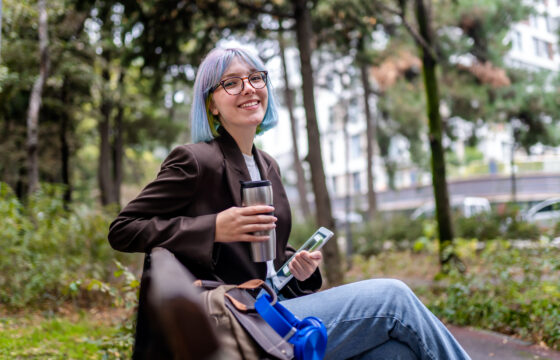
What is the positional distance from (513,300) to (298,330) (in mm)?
4224

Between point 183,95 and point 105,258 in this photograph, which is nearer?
point 105,258

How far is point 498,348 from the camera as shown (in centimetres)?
432

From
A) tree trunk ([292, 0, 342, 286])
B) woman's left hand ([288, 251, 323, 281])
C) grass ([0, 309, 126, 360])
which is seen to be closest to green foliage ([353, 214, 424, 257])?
tree trunk ([292, 0, 342, 286])

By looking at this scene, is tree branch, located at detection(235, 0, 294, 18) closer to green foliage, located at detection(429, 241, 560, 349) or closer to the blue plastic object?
green foliage, located at detection(429, 241, 560, 349)

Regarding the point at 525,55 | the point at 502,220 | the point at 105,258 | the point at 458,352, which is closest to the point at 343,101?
the point at 502,220

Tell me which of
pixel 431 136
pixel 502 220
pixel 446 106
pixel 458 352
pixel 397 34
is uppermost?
pixel 397 34

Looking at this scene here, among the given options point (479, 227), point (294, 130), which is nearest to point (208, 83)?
point (479, 227)

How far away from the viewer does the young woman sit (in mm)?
1815

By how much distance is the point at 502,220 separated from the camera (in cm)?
1249

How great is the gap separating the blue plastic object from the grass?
2484 millimetres

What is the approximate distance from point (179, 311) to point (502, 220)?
12.6 metres

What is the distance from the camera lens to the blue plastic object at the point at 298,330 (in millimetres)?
1573

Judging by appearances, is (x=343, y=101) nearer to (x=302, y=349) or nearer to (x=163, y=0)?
(x=163, y=0)

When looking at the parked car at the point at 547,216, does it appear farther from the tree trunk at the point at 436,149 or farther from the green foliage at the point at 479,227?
the tree trunk at the point at 436,149
